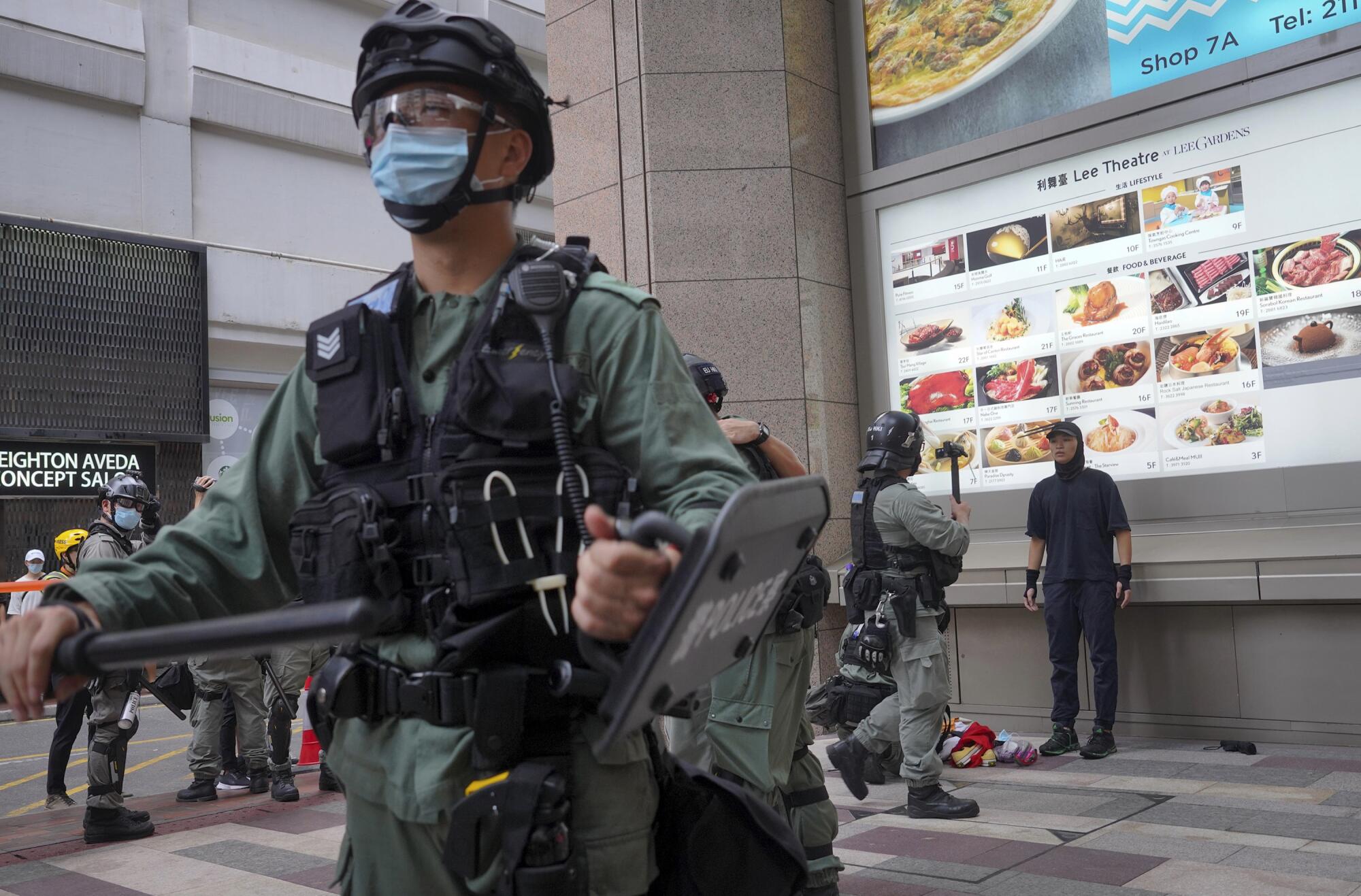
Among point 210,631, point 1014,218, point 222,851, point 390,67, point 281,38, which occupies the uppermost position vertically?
point 281,38

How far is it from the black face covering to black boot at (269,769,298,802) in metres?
5.37

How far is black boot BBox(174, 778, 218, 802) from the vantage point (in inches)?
293

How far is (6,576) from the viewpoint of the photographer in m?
16.0

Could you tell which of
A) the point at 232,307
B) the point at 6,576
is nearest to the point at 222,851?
the point at 6,576

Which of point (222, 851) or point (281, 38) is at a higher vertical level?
point (281, 38)

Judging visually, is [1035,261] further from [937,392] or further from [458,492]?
[458,492]

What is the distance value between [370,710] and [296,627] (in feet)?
1.74

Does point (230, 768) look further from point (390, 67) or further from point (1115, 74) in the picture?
point (1115, 74)

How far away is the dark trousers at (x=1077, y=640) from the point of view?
7.34 metres

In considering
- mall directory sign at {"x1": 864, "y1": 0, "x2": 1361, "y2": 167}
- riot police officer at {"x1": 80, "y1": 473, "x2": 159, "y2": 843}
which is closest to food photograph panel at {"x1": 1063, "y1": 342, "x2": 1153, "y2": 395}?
mall directory sign at {"x1": 864, "y1": 0, "x2": 1361, "y2": 167}

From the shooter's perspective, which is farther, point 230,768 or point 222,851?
point 230,768

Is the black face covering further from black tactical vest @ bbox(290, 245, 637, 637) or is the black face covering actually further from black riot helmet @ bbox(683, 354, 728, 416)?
black tactical vest @ bbox(290, 245, 637, 637)

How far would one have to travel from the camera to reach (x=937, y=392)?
29.5 feet

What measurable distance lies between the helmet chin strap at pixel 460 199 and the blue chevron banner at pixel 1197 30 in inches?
273
